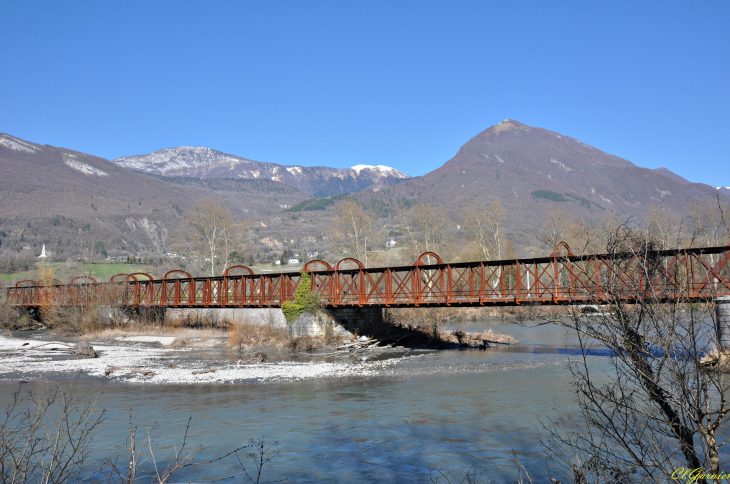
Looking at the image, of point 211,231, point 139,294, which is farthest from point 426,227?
point 139,294

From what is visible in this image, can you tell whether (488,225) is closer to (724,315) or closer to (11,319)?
(724,315)

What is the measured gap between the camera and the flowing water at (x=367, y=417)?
11.3m

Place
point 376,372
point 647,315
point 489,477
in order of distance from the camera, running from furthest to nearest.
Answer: point 376,372
point 489,477
point 647,315

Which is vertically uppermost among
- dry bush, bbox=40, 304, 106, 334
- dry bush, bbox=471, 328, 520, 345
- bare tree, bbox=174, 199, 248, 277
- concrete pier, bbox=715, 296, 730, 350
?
bare tree, bbox=174, 199, 248, 277

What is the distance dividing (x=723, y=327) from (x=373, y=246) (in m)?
106

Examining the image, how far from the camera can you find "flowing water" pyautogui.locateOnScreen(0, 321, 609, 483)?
1127 centimetres

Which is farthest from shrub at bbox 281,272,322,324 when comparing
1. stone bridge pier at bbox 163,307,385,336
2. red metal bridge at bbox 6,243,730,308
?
red metal bridge at bbox 6,243,730,308

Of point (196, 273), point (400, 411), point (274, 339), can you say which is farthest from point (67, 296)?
point (400, 411)

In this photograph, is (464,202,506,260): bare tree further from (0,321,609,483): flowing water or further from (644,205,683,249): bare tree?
(0,321,609,483): flowing water

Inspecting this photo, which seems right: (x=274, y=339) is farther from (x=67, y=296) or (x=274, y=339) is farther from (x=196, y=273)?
(x=196, y=273)

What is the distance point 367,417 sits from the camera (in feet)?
50.4

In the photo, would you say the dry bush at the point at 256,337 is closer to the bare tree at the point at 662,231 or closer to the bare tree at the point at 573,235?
the bare tree at the point at 573,235

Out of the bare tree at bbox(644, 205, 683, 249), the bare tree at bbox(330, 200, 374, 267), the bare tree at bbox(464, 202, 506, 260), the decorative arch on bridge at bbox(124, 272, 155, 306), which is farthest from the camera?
the bare tree at bbox(464, 202, 506, 260)

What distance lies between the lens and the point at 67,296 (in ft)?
168
